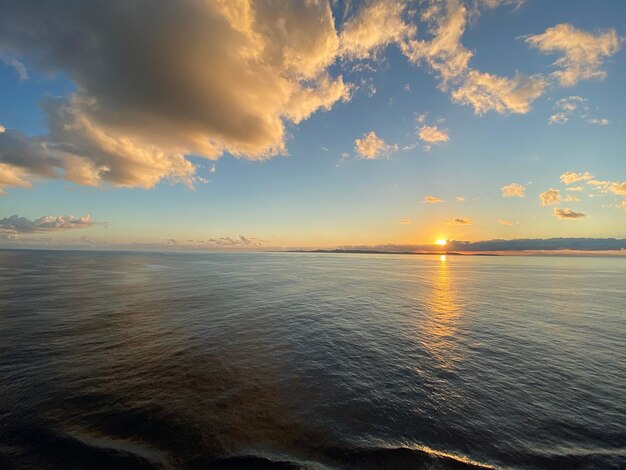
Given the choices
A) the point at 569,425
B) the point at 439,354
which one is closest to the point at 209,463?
the point at 569,425

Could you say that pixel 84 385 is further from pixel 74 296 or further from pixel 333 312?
pixel 74 296

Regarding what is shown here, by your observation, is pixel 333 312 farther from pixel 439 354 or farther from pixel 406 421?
pixel 406 421

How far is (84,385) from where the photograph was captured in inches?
653

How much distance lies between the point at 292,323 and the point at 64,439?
22803mm

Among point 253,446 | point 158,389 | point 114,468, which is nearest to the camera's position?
point 114,468

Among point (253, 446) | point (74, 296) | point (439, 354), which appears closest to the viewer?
point (253, 446)

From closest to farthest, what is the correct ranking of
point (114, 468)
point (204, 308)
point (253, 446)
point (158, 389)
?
point (114, 468) < point (253, 446) < point (158, 389) < point (204, 308)

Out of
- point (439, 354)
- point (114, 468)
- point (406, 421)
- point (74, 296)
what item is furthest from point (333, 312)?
point (74, 296)

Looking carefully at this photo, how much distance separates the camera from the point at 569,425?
14.2 m

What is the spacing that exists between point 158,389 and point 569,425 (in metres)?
23.4

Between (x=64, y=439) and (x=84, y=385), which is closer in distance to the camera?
(x=64, y=439)

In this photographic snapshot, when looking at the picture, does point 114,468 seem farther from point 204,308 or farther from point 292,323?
point 204,308

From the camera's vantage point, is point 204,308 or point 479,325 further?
point 204,308

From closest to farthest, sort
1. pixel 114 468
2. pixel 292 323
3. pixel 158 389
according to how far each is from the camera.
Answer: pixel 114 468, pixel 158 389, pixel 292 323
